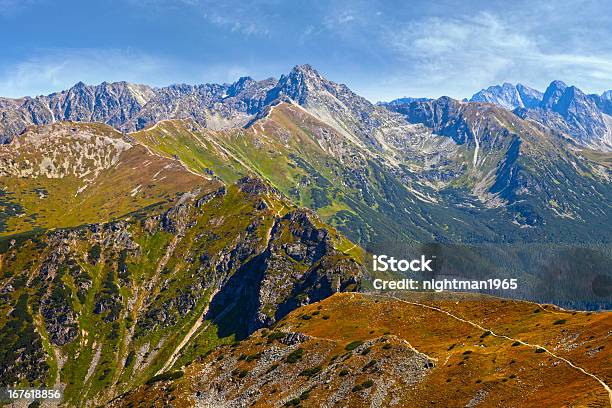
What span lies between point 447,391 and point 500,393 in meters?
8.75

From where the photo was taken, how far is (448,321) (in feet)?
385

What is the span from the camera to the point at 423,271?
17550 centimetres

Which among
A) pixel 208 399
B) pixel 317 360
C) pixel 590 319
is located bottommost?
pixel 208 399

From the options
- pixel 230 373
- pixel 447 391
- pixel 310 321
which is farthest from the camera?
pixel 310 321

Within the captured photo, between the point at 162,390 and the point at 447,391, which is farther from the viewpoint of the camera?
the point at 162,390

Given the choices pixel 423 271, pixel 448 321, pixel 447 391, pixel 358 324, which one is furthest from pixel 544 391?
pixel 423 271

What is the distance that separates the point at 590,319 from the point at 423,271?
263 feet

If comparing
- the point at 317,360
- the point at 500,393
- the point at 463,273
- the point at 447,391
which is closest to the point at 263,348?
the point at 317,360

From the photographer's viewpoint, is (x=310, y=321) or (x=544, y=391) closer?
(x=544, y=391)

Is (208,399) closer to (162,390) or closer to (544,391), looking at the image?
(162,390)

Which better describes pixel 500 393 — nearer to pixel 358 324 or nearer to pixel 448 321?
pixel 448 321

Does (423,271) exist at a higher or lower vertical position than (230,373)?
higher

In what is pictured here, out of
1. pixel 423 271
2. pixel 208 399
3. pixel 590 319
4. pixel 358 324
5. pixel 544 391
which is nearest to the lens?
pixel 544 391

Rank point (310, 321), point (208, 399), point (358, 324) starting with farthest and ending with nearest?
1. point (310, 321)
2. point (358, 324)
3. point (208, 399)
